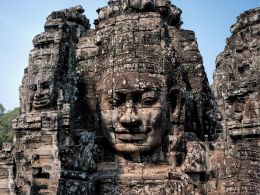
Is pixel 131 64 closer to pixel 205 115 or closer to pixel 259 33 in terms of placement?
pixel 205 115

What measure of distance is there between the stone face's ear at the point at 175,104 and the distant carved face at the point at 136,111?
0.54 feet

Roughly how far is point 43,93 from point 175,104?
30.8ft

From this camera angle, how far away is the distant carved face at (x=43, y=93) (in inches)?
557

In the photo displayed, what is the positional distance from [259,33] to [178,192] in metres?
10.4

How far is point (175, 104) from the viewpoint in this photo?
561 cm

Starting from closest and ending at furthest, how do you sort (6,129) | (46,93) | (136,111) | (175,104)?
(136,111) → (175,104) → (46,93) → (6,129)

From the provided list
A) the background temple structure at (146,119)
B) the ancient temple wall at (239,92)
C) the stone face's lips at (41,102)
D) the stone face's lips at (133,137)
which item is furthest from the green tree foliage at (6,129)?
the stone face's lips at (133,137)

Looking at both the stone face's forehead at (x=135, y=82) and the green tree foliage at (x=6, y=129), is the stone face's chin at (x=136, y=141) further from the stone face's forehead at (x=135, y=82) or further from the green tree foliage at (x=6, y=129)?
the green tree foliage at (x=6, y=129)

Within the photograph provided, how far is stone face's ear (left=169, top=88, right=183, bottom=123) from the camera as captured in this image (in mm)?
5547

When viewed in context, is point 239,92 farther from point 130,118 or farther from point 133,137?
point 130,118

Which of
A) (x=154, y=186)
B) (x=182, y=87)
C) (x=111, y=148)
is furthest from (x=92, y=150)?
(x=182, y=87)

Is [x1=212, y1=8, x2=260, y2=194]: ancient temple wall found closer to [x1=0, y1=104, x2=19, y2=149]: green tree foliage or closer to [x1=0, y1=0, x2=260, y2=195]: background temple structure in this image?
[x1=0, y1=0, x2=260, y2=195]: background temple structure

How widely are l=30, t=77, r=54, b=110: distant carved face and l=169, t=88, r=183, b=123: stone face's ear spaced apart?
30.1 ft

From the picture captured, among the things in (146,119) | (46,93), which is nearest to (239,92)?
(46,93)
